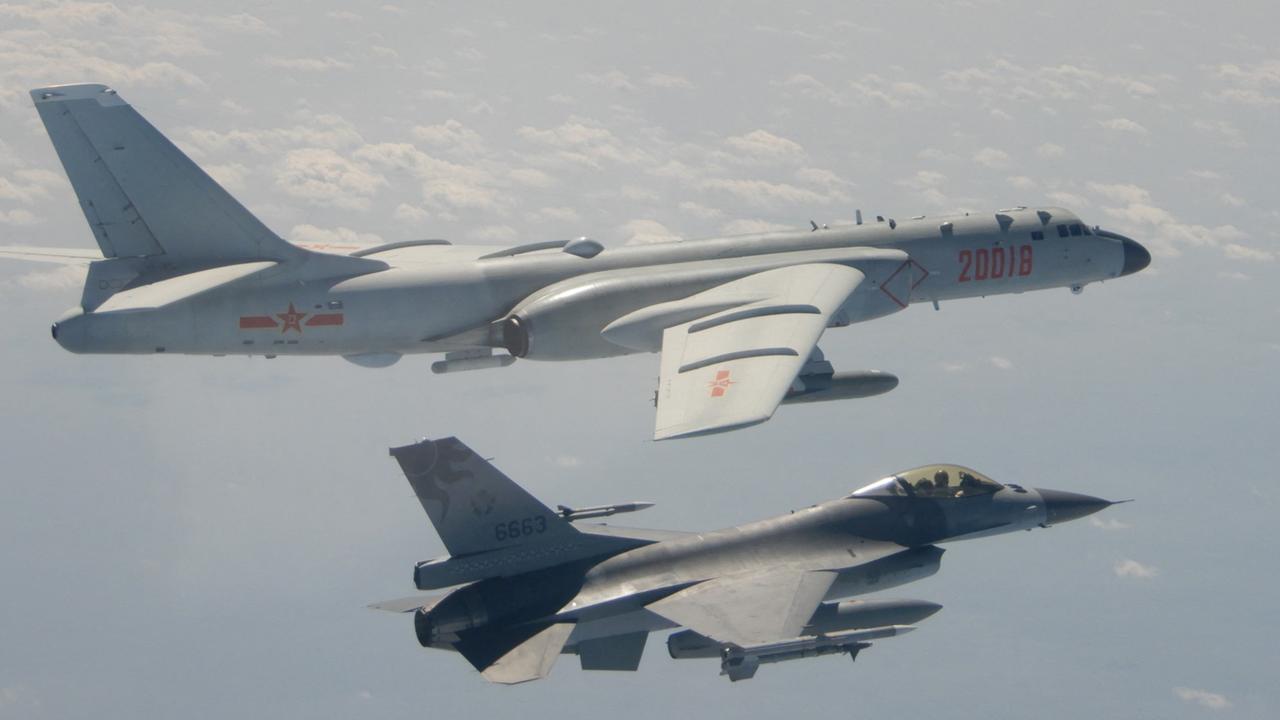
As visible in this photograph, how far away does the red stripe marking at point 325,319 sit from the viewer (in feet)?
122

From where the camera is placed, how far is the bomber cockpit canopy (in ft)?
120

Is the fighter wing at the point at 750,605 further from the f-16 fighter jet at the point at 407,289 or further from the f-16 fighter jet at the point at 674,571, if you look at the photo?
the f-16 fighter jet at the point at 407,289

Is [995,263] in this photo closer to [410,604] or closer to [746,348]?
[746,348]

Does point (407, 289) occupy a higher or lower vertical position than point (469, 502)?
higher

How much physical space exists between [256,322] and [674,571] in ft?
43.0

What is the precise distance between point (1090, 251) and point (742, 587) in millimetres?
19794

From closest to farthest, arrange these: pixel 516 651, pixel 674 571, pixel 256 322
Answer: pixel 516 651
pixel 674 571
pixel 256 322

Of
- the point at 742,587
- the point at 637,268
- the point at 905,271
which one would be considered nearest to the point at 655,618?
the point at 742,587

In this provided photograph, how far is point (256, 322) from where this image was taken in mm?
36688

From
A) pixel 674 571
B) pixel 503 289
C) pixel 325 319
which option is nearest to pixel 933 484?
pixel 674 571

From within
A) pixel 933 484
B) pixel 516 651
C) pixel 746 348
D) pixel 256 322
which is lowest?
pixel 516 651

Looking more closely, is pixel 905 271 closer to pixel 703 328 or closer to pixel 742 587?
pixel 703 328

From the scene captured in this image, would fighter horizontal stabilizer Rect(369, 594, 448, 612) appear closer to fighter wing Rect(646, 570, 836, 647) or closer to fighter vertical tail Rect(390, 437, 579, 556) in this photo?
fighter vertical tail Rect(390, 437, 579, 556)

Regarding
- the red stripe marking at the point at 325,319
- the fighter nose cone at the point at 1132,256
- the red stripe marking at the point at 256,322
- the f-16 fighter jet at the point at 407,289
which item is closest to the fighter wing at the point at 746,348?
the f-16 fighter jet at the point at 407,289
